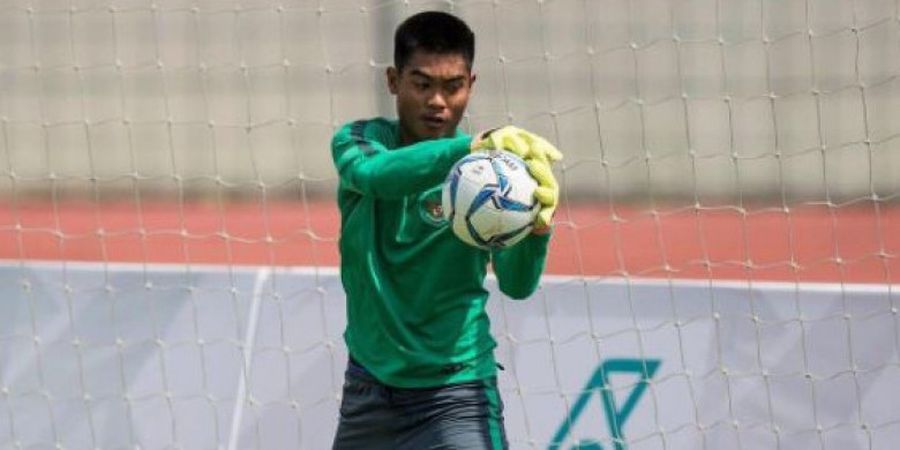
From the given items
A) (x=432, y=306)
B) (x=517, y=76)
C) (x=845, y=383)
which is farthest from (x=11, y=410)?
(x=517, y=76)

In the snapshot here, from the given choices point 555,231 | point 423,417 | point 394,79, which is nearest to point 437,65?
point 394,79

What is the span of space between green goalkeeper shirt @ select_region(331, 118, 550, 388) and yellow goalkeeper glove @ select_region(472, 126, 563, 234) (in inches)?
8.4

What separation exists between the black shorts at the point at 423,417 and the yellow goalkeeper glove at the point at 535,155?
498 mm

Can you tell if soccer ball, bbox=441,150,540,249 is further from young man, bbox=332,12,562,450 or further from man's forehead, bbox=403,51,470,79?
man's forehead, bbox=403,51,470,79

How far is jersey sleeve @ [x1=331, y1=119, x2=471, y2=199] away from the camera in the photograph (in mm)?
3631

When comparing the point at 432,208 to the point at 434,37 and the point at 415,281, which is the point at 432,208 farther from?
the point at 434,37

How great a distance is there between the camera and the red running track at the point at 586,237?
7145mm

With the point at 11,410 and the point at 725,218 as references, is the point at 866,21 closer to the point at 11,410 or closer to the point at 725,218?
the point at 725,218

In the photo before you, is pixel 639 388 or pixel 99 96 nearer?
pixel 639 388

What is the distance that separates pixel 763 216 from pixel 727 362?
2.96 m

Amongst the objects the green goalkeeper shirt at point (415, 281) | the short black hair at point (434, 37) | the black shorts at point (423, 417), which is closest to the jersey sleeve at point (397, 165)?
the green goalkeeper shirt at point (415, 281)

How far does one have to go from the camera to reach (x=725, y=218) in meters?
7.94

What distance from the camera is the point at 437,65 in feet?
12.8

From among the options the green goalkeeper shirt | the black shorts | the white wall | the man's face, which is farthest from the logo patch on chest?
the white wall
